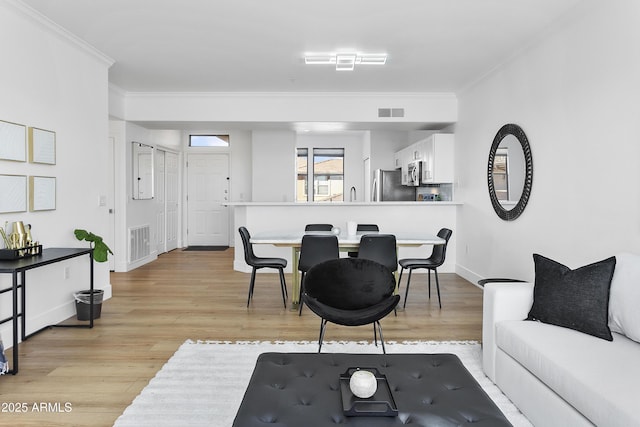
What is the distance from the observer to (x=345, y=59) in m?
4.72

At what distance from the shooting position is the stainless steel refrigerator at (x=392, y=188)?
27.7 ft

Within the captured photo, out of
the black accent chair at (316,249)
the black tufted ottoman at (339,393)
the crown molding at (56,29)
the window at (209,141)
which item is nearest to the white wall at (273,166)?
the window at (209,141)

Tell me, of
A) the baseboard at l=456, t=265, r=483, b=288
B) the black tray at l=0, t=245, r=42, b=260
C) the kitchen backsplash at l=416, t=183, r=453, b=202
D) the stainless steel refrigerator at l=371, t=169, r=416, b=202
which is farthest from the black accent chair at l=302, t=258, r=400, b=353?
the stainless steel refrigerator at l=371, t=169, r=416, b=202

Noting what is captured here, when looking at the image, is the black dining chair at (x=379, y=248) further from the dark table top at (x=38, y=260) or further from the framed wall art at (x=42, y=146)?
the framed wall art at (x=42, y=146)

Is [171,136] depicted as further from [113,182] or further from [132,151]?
[113,182]

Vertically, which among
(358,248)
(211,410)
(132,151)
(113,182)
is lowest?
(211,410)

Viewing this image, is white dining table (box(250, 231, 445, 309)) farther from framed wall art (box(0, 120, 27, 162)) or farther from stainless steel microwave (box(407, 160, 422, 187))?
stainless steel microwave (box(407, 160, 422, 187))

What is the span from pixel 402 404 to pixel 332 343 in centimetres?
178

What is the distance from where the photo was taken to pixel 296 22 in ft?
12.8

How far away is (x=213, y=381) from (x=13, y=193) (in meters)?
2.22

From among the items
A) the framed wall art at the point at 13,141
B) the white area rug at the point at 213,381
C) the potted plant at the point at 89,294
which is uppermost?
the framed wall art at the point at 13,141

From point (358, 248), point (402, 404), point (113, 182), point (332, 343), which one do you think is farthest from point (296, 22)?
point (113, 182)

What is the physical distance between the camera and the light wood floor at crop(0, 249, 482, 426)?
2.53m

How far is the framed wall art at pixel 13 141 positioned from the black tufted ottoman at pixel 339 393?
2.72m
